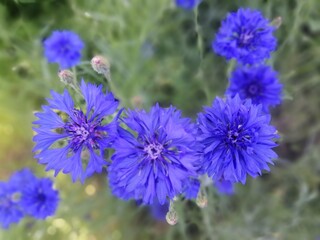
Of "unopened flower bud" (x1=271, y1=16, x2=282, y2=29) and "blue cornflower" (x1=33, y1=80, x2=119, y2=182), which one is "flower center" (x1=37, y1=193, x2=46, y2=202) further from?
"unopened flower bud" (x1=271, y1=16, x2=282, y2=29)

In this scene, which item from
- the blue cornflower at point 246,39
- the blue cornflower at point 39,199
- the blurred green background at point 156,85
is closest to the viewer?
the blue cornflower at point 246,39

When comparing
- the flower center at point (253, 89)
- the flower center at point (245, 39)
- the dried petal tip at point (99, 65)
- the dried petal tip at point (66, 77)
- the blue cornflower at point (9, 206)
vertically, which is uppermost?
the flower center at point (245, 39)

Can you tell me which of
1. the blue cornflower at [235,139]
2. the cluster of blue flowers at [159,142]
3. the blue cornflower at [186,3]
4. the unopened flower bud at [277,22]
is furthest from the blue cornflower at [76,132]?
the blue cornflower at [186,3]

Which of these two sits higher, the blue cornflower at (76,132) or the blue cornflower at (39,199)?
the blue cornflower at (39,199)

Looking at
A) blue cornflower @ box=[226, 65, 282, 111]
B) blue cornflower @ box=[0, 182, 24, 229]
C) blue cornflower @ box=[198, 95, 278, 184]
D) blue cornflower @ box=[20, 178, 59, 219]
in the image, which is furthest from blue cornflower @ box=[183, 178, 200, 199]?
blue cornflower @ box=[0, 182, 24, 229]

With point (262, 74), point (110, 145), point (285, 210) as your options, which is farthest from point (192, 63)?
point (110, 145)

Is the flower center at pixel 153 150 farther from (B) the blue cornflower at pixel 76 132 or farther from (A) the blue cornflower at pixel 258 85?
(A) the blue cornflower at pixel 258 85

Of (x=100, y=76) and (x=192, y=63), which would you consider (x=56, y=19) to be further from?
(x=100, y=76)
